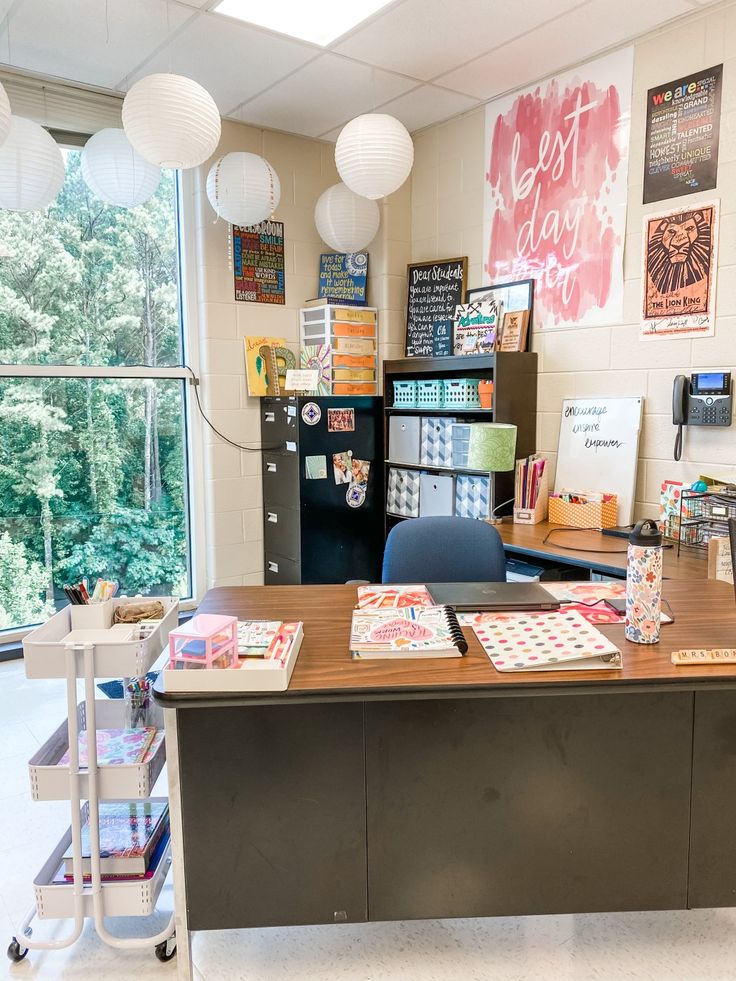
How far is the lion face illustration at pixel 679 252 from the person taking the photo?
310cm

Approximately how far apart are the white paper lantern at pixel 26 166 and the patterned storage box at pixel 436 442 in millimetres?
2096

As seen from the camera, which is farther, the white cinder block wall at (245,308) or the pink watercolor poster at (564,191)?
the white cinder block wall at (245,308)

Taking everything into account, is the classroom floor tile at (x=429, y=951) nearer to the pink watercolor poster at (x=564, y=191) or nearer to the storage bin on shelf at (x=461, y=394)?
the storage bin on shelf at (x=461, y=394)

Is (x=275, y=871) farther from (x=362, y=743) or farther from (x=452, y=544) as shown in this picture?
(x=452, y=544)

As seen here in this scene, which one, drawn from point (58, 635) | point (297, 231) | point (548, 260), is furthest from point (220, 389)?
point (58, 635)

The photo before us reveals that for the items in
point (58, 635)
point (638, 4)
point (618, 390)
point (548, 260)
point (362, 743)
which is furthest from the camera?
point (548, 260)

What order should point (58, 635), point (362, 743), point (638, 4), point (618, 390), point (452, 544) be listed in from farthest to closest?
point (618, 390)
point (638, 4)
point (452, 544)
point (58, 635)
point (362, 743)

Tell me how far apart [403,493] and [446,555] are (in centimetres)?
159

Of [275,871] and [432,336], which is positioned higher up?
[432,336]

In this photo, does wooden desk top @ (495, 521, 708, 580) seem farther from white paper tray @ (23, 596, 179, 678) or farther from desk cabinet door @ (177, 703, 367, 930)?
white paper tray @ (23, 596, 179, 678)

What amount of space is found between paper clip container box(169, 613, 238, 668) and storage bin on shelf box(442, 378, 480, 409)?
2428mm

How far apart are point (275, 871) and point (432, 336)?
125 inches

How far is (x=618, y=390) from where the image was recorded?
3.48m

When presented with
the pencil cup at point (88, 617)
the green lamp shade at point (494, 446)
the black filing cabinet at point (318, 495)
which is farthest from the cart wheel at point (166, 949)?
the black filing cabinet at point (318, 495)
